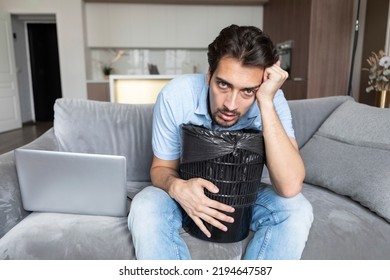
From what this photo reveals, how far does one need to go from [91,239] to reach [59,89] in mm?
6654

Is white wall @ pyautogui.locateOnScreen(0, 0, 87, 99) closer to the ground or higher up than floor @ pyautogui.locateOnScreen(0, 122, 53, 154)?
higher up

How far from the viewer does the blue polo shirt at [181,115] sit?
3.59 feet

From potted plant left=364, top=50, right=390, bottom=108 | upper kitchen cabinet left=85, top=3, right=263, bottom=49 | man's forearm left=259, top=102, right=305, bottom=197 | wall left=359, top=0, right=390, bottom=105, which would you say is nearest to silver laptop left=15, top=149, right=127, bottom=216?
man's forearm left=259, top=102, right=305, bottom=197

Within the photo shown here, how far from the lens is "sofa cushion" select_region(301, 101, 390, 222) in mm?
1208

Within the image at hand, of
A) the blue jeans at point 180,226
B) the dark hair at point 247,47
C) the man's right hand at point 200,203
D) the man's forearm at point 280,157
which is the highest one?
the dark hair at point 247,47

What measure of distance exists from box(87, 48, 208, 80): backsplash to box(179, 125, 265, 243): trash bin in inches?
210

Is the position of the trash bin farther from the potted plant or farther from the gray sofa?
the potted plant

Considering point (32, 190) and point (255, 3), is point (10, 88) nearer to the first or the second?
point (255, 3)

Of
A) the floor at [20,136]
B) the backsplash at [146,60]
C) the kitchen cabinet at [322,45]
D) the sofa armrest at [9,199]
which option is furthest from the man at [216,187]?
the backsplash at [146,60]

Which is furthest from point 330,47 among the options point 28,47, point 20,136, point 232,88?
point 28,47

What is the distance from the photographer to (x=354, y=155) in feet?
4.43

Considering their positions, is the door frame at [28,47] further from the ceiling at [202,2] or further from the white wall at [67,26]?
the ceiling at [202,2]

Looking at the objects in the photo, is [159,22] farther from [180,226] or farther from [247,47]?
[180,226]

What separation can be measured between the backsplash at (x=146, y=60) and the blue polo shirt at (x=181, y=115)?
5019 millimetres
